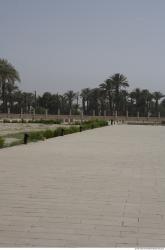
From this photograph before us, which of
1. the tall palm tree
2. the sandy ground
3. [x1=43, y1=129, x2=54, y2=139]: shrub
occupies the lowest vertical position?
the sandy ground

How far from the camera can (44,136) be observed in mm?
18734

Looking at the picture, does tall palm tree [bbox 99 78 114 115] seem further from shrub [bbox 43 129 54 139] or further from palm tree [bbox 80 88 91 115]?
shrub [bbox 43 129 54 139]

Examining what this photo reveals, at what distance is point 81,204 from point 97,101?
79.7 m

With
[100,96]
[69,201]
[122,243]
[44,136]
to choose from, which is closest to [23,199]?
[69,201]

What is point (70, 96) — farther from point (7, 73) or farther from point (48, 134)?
point (48, 134)

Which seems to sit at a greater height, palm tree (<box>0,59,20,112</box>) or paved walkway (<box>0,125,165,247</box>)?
palm tree (<box>0,59,20,112</box>)

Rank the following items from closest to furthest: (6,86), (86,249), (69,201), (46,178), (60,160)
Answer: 1. (86,249)
2. (69,201)
3. (46,178)
4. (60,160)
5. (6,86)

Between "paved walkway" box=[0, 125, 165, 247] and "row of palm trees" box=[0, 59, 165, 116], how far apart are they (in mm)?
64796

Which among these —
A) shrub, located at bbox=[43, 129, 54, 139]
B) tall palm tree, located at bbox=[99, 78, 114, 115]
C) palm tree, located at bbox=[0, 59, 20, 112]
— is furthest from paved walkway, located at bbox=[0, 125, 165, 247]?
tall palm tree, located at bbox=[99, 78, 114, 115]

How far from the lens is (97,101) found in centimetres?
8469

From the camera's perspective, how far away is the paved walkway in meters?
3.76

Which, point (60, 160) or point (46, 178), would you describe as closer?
point (46, 178)

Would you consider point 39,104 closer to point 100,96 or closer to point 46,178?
point 100,96

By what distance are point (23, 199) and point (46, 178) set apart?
73.2 inches
